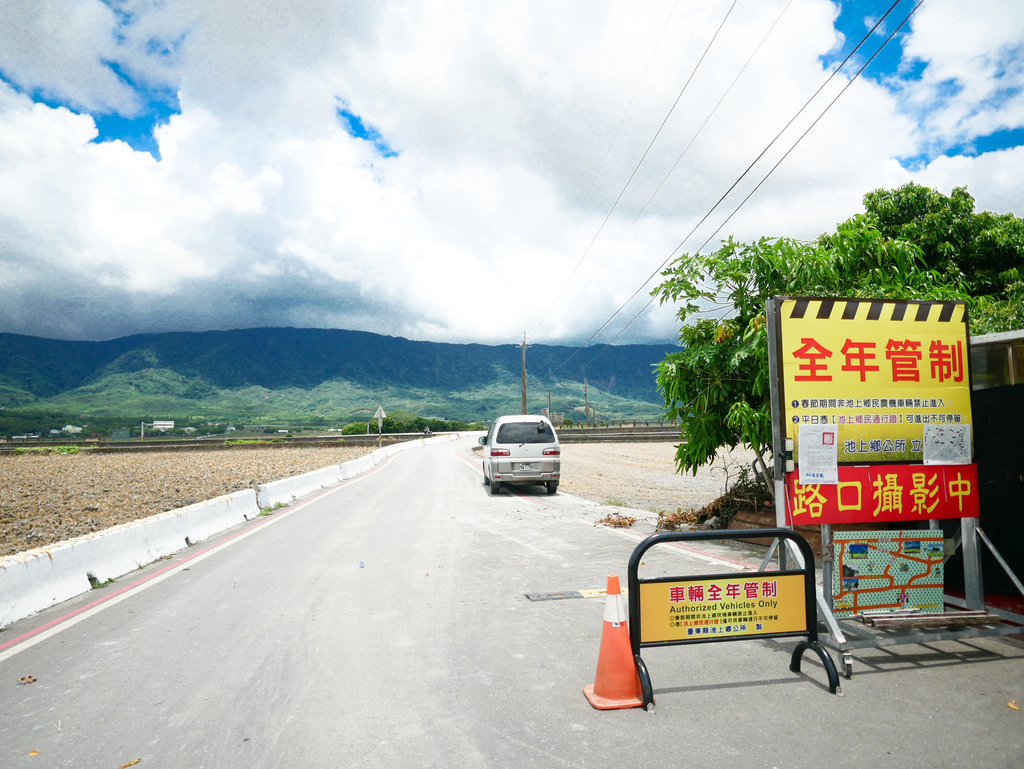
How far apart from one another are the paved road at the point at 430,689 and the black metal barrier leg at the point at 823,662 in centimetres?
10

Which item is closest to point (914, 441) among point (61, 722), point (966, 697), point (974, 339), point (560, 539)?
point (974, 339)

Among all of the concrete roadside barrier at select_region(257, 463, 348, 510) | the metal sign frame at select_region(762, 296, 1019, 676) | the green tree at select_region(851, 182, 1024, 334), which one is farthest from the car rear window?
the metal sign frame at select_region(762, 296, 1019, 676)

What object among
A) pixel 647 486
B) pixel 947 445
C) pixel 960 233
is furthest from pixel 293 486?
pixel 960 233

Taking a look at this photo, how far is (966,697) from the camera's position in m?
3.79

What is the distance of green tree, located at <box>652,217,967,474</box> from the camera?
7.63m

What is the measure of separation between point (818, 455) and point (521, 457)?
11.3m

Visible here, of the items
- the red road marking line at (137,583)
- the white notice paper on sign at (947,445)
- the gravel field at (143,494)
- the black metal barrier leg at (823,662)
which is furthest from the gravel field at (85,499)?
the white notice paper on sign at (947,445)

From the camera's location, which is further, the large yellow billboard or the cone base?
the large yellow billboard

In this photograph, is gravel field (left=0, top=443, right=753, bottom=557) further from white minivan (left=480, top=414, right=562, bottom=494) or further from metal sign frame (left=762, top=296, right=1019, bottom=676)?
metal sign frame (left=762, top=296, right=1019, bottom=676)

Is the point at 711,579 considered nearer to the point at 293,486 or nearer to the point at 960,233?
the point at 293,486

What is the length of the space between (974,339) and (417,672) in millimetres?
5517

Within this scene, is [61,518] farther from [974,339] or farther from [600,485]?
[974,339]

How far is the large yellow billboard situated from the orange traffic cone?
6.58ft

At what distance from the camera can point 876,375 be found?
4930 millimetres
